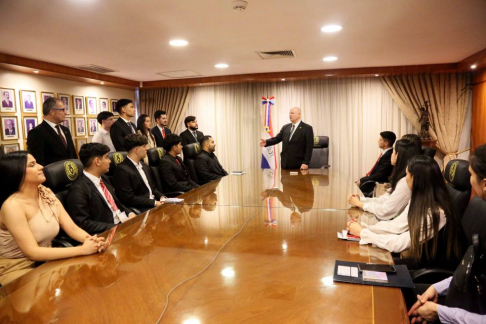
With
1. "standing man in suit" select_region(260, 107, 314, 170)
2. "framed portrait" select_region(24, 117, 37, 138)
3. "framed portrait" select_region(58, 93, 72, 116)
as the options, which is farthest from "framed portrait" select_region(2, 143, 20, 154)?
"standing man in suit" select_region(260, 107, 314, 170)

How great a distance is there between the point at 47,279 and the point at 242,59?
14.2 ft

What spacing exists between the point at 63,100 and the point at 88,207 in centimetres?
403

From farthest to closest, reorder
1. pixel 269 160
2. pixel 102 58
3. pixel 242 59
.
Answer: pixel 269 160 → pixel 242 59 → pixel 102 58

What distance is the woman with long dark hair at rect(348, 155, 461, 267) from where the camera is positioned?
1.73 meters

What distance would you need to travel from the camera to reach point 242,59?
204 inches

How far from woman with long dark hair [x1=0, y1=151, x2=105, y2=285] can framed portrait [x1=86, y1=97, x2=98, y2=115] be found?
187 inches

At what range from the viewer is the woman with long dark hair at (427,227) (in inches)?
68.1

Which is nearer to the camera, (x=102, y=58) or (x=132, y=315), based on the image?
(x=132, y=315)

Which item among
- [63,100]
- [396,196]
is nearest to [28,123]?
[63,100]

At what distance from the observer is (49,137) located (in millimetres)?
3654

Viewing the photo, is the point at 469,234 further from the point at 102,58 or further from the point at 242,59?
the point at 102,58

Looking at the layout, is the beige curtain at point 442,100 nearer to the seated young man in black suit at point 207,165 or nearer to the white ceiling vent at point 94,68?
the seated young man in black suit at point 207,165

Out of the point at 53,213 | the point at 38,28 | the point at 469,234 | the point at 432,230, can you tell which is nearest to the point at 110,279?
the point at 53,213

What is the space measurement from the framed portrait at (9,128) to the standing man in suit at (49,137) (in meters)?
1.57
